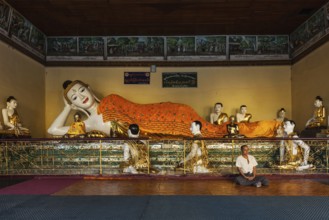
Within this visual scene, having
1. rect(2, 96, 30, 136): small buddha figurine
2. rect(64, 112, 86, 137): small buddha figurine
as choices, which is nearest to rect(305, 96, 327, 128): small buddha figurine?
rect(64, 112, 86, 137): small buddha figurine

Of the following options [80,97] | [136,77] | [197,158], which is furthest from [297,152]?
[136,77]

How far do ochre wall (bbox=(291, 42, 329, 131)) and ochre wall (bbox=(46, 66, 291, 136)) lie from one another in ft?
Result: 1.25

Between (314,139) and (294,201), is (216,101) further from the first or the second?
(294,201)

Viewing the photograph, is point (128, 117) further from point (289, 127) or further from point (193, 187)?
point (289, 127)

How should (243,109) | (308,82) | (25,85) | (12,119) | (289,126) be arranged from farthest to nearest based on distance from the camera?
(243,109), (308,82), (25,85), (12,119), (289,126)

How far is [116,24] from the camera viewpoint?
8047mm

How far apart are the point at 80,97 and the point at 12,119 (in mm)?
1393

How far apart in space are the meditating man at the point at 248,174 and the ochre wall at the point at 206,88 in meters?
4.04

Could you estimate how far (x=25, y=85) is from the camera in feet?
25.8

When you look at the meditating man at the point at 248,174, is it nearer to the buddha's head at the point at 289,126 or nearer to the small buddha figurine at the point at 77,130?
the buddha's head at the point at 289,126

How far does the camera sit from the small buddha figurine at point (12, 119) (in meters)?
6.56

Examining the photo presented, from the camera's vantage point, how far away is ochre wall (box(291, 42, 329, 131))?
711 centimetres

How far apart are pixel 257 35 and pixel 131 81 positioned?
348cm

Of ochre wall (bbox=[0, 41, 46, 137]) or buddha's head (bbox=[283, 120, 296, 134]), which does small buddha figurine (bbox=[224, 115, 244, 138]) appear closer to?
buddha's head (bbox=[283, 120, 296, 134])
